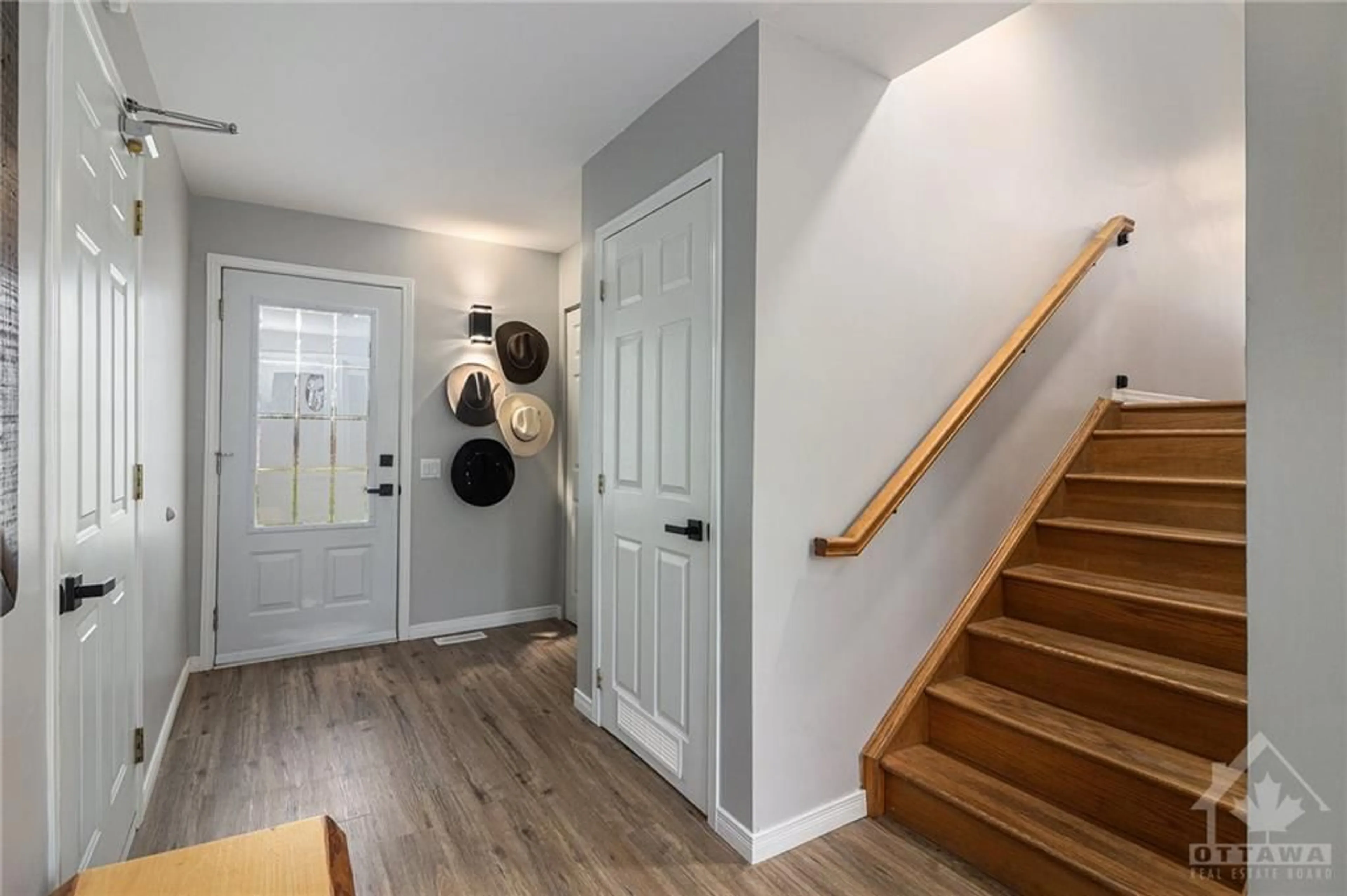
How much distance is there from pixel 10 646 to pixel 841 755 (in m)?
2.07

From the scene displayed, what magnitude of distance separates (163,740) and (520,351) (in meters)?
2.58

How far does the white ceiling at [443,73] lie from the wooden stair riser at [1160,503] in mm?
1782

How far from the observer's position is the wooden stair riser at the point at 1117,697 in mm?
1811

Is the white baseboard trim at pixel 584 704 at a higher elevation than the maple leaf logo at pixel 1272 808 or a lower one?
lower

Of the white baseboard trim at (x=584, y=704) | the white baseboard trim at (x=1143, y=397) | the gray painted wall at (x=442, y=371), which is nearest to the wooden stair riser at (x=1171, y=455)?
the white baseboard trim at (x=1143, y=397)

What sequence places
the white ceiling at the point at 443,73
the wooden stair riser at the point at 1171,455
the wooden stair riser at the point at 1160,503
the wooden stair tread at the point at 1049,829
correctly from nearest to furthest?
the wooden stair tread at the point at 1049,829 < the white ceiling at the point at 443,73 < the wooden stair riser at the point at 1160,503 < the wooden stair riser at the point at 1171,455

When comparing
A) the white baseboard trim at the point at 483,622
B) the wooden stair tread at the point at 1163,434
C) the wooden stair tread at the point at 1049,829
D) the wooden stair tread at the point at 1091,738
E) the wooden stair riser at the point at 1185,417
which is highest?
the wooden stair riser at the point at 1185,417

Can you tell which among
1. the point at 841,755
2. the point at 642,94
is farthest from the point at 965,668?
the point at 642,94

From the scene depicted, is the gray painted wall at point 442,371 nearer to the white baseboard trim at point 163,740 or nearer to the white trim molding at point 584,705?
the white baseboard trim at point 163,740

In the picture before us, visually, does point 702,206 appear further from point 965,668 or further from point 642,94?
point 965,668

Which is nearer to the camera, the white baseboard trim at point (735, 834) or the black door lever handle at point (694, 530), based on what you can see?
the white baseboard trim at point (735, 834)

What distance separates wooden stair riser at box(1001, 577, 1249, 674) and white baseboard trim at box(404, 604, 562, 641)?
2831 mm

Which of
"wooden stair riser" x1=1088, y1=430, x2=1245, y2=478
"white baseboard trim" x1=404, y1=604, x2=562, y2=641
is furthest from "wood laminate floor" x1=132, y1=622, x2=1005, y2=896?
"wooden stair riser" x1=1088, y1=430, x2=1245, y2=478

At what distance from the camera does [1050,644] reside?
2.21 metres
